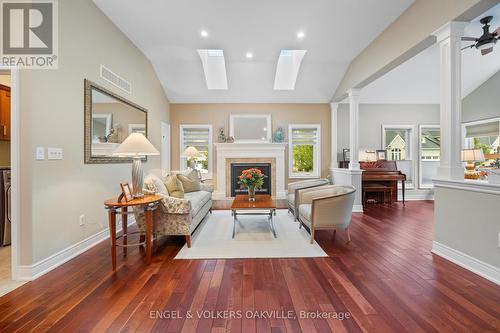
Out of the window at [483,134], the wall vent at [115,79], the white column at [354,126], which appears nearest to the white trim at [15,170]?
the wall vent at [115,79]

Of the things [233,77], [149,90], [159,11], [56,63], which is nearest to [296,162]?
[233,77]

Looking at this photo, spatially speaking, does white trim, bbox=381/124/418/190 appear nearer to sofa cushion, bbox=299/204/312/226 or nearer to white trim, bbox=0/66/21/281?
sofa cushion, bbox=299/204/312/226

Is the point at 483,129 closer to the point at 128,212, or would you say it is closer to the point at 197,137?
the point at 197,137

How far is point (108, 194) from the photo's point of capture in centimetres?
366

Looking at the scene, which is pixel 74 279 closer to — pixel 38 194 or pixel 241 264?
pixel 38 194

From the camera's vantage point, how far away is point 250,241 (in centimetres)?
336

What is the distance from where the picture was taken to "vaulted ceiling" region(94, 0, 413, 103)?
350 centimetres

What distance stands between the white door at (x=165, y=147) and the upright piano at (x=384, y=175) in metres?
5.35

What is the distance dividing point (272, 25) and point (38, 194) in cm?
416

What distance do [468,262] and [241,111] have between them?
5.77 m

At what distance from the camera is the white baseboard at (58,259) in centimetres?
234

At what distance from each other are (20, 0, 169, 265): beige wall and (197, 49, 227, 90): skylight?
6.45 ft

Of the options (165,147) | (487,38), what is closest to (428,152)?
(487,38)

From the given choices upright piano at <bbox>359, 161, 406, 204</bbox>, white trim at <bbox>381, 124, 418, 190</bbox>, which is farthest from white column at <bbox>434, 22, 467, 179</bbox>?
white trim at <bbox>381, 124, 418, 190</bbox>
